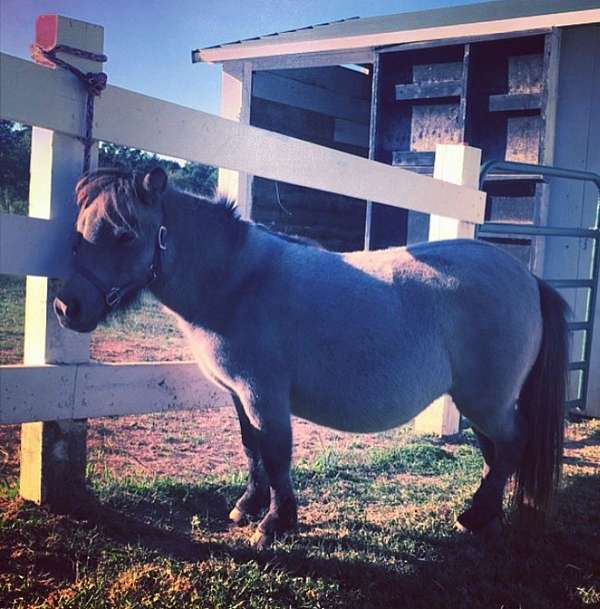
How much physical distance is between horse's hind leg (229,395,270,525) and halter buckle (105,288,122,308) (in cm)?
89

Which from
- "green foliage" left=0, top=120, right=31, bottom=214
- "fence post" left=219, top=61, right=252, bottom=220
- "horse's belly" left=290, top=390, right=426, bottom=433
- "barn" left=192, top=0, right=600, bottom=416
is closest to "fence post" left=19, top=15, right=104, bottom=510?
"horse's belly" left=290, top=390, right=426, bottom=433

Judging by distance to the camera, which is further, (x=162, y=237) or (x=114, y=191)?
(x=162, y=237)

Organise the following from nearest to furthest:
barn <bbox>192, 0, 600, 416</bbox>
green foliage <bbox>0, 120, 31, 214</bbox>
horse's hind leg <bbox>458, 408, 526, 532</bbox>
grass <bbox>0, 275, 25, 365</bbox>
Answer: horse's hind leg <bbox>458, 408, 526, 532</bbox> < grass <bbox>0, 275, 25, 365</bbox> < barn <bbox>192, 0, 600, 416</bbox> < green foliage <bbox>0, 120, 31, 214</bbox>

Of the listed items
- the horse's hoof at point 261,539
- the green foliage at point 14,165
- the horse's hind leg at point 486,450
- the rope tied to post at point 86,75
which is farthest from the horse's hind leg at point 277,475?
the green foliage at point 14,165

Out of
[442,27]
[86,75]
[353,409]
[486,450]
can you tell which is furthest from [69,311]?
[442,27]

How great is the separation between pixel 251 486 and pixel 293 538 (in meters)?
0.38

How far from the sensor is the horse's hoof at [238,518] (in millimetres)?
3162

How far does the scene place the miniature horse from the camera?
262 centimetres

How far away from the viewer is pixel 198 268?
292 cm

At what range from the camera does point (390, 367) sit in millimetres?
3145

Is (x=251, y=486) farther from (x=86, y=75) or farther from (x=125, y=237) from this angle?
(x=86, y=75)

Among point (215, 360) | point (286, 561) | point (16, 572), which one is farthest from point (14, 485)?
point (286, 561)

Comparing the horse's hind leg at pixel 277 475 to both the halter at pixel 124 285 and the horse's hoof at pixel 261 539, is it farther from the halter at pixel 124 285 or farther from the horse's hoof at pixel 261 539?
the halter at pixel 124 285

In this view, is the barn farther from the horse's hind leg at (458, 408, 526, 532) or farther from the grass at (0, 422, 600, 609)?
the grass at (0, 422, 600, 609)
